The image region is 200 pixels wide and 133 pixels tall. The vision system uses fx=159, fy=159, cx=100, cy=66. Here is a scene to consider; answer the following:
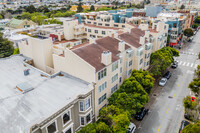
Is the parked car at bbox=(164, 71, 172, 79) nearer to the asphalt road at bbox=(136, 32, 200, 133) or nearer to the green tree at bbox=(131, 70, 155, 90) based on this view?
the asphalt road at bbox=(136, 32, 200, 133)

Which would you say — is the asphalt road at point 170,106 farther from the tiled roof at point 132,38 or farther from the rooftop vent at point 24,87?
the rooftop vent at point 24,87

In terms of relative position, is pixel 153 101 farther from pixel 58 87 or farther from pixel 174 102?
pixel 58 87

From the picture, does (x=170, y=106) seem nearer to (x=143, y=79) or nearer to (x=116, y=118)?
(x=143, y=79)

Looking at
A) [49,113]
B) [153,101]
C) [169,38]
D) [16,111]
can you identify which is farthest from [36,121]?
[169,38]

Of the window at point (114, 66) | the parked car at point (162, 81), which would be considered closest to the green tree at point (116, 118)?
the window at point (114, 66)

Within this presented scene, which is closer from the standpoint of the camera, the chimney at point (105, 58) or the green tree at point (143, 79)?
the chimney at point (105, 58)

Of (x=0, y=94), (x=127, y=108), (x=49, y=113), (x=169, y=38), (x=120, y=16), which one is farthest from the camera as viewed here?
(x=120, y=16)
